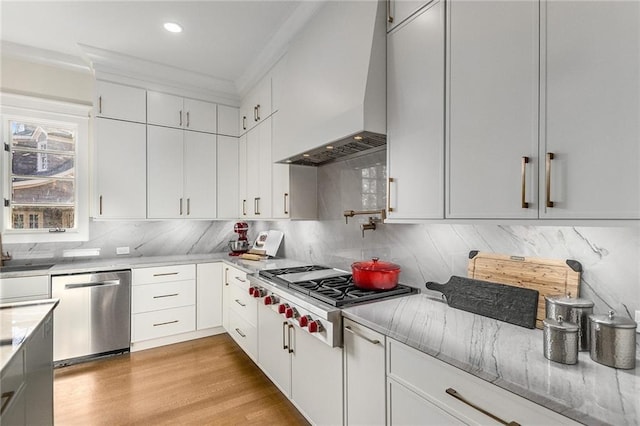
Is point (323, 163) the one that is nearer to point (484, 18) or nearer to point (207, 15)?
point (207, 15)

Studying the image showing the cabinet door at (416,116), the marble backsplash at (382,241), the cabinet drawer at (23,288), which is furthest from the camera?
the cabinet drawer at (23,288)

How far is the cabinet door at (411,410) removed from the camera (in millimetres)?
1149

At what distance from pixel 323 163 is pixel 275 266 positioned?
3.55 ft

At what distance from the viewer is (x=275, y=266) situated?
296cm

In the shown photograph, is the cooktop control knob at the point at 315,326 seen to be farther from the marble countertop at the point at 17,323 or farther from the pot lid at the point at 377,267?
the marble countertop at the point at 17,323

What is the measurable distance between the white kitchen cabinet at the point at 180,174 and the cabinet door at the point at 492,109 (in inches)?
120

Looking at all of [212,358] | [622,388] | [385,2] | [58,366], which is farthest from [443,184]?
[58,366]

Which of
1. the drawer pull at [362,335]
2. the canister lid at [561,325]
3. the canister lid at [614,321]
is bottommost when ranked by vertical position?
the drawer pull at [362,335]

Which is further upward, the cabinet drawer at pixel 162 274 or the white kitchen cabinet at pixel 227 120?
the white kitchen cabinet at pixel 227 120

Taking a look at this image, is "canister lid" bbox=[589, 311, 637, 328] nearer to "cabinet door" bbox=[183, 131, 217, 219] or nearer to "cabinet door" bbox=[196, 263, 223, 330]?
"cabinet door" bbox=[196, 263, 223, 330]

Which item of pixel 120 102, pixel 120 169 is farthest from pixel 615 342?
pixel 120 102

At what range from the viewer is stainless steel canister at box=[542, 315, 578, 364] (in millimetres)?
1022

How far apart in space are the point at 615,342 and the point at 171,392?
2.79m

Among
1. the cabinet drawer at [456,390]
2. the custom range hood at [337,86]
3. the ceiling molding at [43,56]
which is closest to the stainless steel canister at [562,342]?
the cabinet drawer at [456,390]
